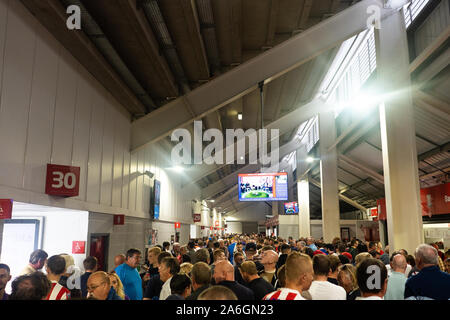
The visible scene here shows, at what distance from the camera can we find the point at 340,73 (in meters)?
16.2

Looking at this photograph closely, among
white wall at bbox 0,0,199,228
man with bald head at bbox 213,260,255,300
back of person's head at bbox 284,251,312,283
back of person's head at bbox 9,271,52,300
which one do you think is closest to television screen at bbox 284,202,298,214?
white wall at bbox 0,0,199,228

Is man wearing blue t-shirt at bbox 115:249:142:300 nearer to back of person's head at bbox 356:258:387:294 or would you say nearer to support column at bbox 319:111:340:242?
back of person's head at bbox 356:258:387:294

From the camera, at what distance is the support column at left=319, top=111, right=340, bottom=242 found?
693 inches

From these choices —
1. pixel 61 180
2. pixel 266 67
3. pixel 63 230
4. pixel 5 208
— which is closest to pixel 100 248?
pixel 63 230

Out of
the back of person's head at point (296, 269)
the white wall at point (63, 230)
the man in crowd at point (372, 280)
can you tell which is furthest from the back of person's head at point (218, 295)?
the white wall at point (63, 230)

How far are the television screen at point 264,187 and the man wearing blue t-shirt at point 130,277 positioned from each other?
12613mm

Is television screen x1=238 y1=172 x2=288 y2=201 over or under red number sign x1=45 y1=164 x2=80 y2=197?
over

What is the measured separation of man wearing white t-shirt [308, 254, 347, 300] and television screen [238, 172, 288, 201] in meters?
13.7

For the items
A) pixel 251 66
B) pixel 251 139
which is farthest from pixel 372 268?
pixel 251 139

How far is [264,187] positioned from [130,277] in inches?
509

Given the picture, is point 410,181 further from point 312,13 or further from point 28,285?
point 28,285

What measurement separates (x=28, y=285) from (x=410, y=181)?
27.0ft

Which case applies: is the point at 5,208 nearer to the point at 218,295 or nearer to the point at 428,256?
the point at 218,295
